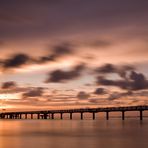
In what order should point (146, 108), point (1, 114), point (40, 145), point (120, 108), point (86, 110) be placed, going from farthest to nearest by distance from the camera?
point (1, 114) → point (86, 110) → point (120, 108) → point (146, 108) → point (40, 145)

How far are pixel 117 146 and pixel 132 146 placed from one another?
145cm

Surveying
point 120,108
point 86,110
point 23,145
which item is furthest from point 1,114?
point 23,145

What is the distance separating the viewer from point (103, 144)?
145 feet

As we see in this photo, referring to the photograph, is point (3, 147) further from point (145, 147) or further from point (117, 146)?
point (145, 147)

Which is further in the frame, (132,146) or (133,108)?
(133,108)

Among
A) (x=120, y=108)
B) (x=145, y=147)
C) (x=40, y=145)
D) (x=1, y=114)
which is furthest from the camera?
(x=1, y=114)

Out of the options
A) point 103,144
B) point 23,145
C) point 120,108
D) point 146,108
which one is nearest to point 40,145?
point 23,145

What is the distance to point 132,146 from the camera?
4194 centimetres

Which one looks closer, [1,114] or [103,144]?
[103,144]

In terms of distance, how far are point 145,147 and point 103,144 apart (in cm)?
477

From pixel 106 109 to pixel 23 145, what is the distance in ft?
215

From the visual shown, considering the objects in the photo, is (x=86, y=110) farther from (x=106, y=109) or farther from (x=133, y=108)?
(x=133, y=108)

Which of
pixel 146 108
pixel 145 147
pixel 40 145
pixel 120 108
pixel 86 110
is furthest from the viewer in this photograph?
pixel 86 110

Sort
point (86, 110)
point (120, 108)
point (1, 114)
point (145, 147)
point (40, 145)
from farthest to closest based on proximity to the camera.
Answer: point (1, 114) < point (86, 110) < point (120, 108) < point (40, 145) < point (145, 147)
